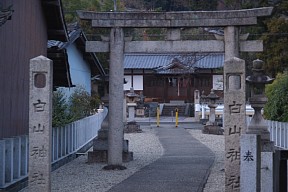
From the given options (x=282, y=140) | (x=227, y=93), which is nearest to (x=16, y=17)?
(x=227, y=93)

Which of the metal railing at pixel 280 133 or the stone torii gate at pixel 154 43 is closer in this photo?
the stone torii gate at pixel 154 43

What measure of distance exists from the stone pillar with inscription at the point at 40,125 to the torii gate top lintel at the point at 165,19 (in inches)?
235

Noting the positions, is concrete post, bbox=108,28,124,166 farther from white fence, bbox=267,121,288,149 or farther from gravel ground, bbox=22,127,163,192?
white fence, bbox=267,121,288,149

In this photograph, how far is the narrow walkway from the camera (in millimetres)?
12580

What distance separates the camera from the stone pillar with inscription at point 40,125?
10453 millimetres

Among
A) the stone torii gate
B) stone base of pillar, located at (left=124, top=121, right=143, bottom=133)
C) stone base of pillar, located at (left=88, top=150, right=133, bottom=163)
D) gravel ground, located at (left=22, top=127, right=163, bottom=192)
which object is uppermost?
the stone torii gate

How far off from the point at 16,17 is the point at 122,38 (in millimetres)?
3171

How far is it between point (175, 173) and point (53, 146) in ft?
12.9

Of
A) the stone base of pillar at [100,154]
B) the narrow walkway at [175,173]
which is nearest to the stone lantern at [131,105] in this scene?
the narrow walkway at [175,173]

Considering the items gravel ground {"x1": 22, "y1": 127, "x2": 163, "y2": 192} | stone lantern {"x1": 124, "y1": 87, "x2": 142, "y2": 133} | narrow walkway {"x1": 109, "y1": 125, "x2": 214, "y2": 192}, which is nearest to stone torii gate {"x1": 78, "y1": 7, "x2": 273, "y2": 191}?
gravel ground {"x1": 22, "y1": 127, "x2": 163, "y2": 192}

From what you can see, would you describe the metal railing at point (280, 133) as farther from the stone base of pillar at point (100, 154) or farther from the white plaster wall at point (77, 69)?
the white plaster wall at point (77, 69)

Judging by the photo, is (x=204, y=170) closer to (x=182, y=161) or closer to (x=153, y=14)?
(x=182, y=161)

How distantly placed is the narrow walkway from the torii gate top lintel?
4.14m

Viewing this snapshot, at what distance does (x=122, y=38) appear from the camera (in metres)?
16.4
